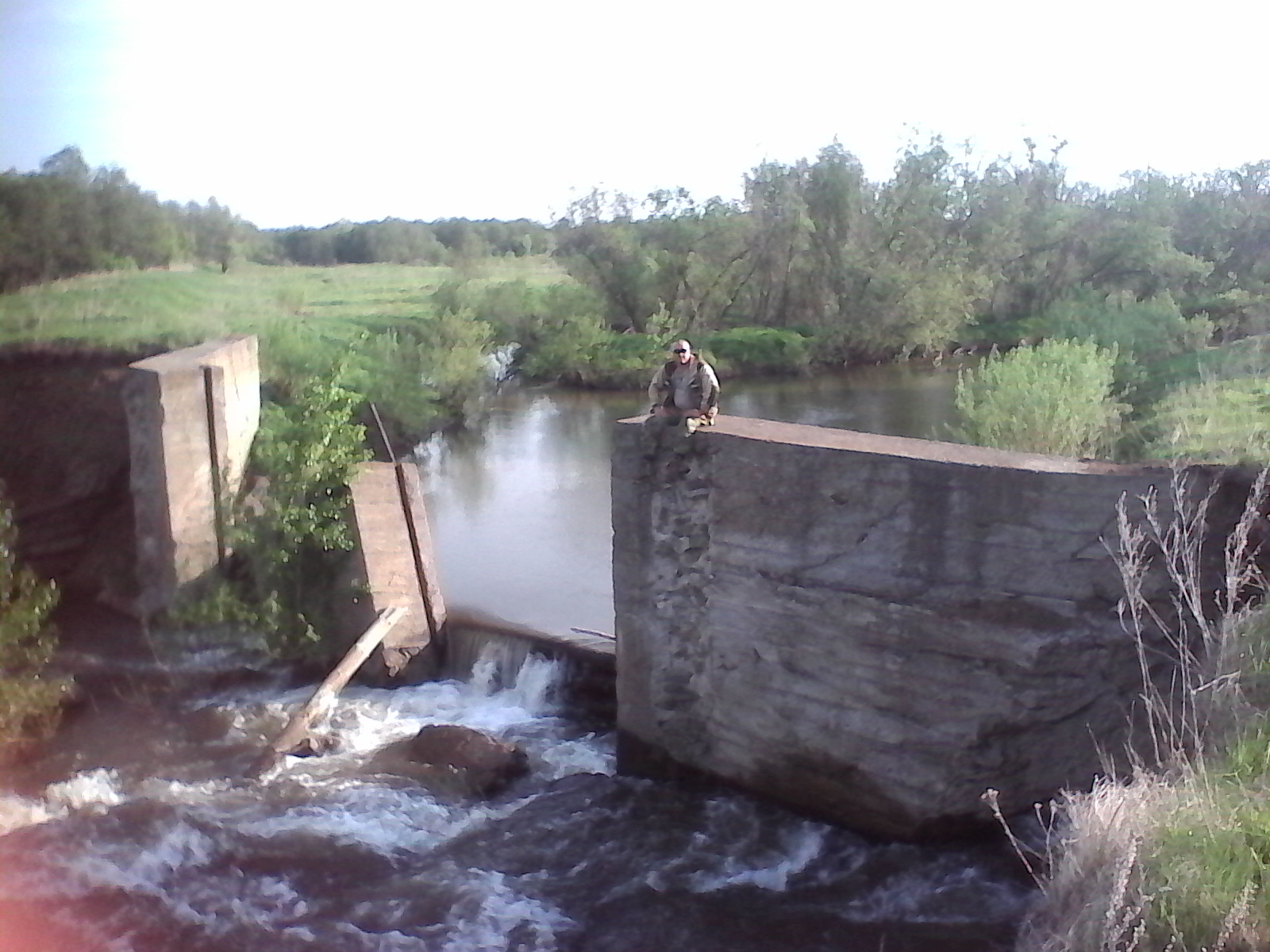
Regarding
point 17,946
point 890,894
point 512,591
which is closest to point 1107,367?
point 512,591

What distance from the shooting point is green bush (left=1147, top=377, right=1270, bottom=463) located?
8453 millimetres

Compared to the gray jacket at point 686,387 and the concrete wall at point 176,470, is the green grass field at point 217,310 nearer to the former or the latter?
the concrete wall at point 176,470

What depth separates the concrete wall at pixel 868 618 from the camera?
641 cm

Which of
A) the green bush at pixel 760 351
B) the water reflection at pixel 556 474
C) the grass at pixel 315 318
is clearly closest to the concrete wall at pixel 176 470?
the grass at pixel 315 318

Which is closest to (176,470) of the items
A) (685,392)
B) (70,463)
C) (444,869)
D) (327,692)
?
(70,463)

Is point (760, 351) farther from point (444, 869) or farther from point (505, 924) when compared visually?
point (505, 924)

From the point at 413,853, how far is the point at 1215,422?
9019mm

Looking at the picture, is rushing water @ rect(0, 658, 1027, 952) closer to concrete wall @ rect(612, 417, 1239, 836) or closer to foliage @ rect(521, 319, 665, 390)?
concrete wall @ rect(612, 417, 1239, 836)

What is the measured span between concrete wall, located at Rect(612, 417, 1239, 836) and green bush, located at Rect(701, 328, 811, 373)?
18.2 metres

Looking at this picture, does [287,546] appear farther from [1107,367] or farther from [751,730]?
[1107,367]

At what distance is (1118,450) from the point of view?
13.8 m

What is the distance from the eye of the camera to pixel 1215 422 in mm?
10688

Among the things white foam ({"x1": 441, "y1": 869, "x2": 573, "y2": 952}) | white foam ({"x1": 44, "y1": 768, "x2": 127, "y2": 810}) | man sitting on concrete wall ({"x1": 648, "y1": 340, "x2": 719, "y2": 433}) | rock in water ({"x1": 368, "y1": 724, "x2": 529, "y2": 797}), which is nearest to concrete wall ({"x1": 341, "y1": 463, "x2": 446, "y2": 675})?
rock in water ({"x1": 368, "y1": 724, "x2": 529, "y2": 797})

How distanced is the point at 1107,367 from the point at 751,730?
933 centimetres
